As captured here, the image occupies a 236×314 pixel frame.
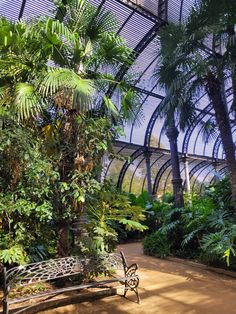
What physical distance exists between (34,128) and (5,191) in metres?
1.10

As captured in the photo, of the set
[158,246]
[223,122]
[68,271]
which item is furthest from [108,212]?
[158,246]

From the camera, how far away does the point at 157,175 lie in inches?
822

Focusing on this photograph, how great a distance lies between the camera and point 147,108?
1561cm

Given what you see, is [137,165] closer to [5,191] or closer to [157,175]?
[157,175]

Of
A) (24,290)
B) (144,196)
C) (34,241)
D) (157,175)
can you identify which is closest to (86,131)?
(34,241)

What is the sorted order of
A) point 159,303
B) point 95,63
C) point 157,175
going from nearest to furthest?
point 159,303 < point 95,63 < point 157,175

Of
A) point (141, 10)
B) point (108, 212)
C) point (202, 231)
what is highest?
point (141, 10)

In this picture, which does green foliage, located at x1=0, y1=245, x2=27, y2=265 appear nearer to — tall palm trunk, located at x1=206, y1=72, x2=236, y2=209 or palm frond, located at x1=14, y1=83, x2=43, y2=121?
palm frond, located at x1=14, y1=83, x2=43, y2=121

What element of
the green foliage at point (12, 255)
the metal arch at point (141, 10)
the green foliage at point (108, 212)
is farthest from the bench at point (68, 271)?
the metal arch at point (141, 10)

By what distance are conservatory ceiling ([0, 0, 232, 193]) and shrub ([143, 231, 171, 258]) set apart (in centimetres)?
241

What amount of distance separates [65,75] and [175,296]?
149 inches

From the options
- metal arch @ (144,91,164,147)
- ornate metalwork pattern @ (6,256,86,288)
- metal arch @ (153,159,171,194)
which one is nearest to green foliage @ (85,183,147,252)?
ornate metalwork pattern @ (6,256,86,288)

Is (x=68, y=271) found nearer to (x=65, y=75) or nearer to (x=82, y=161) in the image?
(x=82, y=161)

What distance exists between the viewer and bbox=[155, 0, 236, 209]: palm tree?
643 cm
